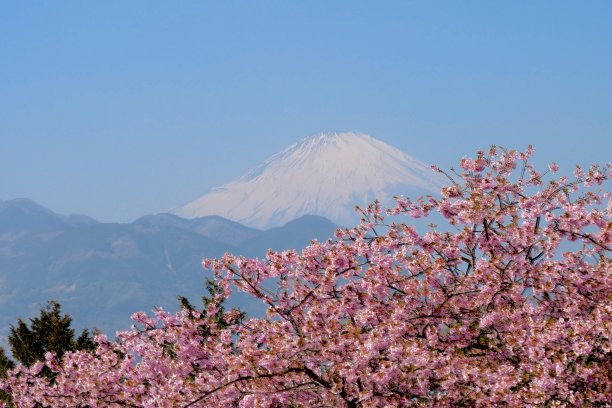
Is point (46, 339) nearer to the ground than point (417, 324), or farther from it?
farther from it

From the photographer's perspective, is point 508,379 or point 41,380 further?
point 41,380

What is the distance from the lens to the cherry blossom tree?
1047cm

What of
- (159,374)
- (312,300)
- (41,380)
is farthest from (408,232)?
(41,380)

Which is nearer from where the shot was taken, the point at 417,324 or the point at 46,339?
the point at 417,324

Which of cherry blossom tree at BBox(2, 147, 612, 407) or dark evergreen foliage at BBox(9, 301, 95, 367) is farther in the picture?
dark evergreen foliage at BBox(9, 301, 95, 367)

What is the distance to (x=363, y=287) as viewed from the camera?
42.1ft

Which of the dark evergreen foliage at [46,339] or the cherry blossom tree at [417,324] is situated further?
the dark evergreen foliage at [46,339]

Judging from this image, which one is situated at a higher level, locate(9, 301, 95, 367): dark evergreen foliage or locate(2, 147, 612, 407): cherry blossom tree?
locate(9, 301, 95, 367): dark evergreen foliage

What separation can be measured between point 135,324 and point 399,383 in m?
6.20

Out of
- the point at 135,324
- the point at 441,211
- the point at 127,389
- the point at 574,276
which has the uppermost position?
the point at 441,211

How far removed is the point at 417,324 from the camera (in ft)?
40.6

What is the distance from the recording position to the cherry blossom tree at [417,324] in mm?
10469

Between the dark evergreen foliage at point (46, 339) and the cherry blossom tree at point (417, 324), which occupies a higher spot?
the dark evergreen foliage at point (46, 339)

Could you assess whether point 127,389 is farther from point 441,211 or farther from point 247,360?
point 441,211
